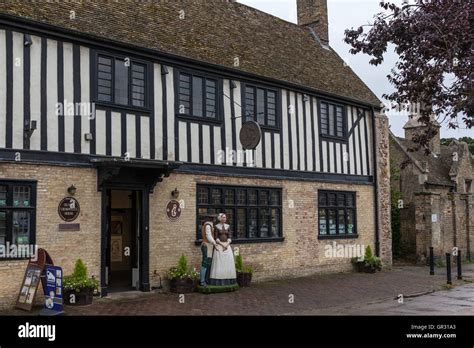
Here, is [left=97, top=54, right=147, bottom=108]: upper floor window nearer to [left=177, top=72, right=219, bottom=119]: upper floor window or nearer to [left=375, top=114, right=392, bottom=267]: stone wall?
[left=177, top=72, right=219, bottom=119]: upper floor window

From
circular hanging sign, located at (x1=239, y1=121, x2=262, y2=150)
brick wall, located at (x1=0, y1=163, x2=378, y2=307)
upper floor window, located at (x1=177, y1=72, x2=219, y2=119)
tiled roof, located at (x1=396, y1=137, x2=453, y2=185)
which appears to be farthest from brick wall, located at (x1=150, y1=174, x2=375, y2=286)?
Answer: tiled roof, located at (x1=396, y1=137, x2=453, y2=185)

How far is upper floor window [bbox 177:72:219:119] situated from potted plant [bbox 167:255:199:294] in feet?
13.4

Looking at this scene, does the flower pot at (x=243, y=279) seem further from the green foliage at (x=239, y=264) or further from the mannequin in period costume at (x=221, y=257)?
the mannequin in period costume at (x=221, y=257)

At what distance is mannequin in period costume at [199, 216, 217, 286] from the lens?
1445 centimetres

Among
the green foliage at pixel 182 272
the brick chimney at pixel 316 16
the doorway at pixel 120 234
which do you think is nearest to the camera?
the green foliage at pixel 182 272

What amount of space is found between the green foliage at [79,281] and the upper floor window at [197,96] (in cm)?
501

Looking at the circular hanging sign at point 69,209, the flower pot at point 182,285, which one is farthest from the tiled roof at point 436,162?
the circular hanging sign at point 69,209

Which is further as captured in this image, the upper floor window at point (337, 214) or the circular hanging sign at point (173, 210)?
the upper floor window at point (337, 214)

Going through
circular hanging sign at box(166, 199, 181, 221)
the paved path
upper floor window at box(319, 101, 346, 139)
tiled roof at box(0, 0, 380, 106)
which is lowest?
the paved path

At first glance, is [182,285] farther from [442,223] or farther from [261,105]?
[442,223]

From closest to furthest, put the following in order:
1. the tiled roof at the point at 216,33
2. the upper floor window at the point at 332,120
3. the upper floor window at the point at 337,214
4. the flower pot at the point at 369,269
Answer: the tiled roof at the point at 216,33
the upper floor window at the point at 337,214
the upper floor window at the point at 332,120
the flower pot at the point at 369,269

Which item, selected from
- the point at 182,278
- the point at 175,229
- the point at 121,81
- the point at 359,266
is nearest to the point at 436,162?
the point at 359,266

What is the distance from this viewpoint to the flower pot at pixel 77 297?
12.4 m

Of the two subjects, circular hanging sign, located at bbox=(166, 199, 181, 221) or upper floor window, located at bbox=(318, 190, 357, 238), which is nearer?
circular hanging sign, located at bbox=(166, 199, 181, 221)
